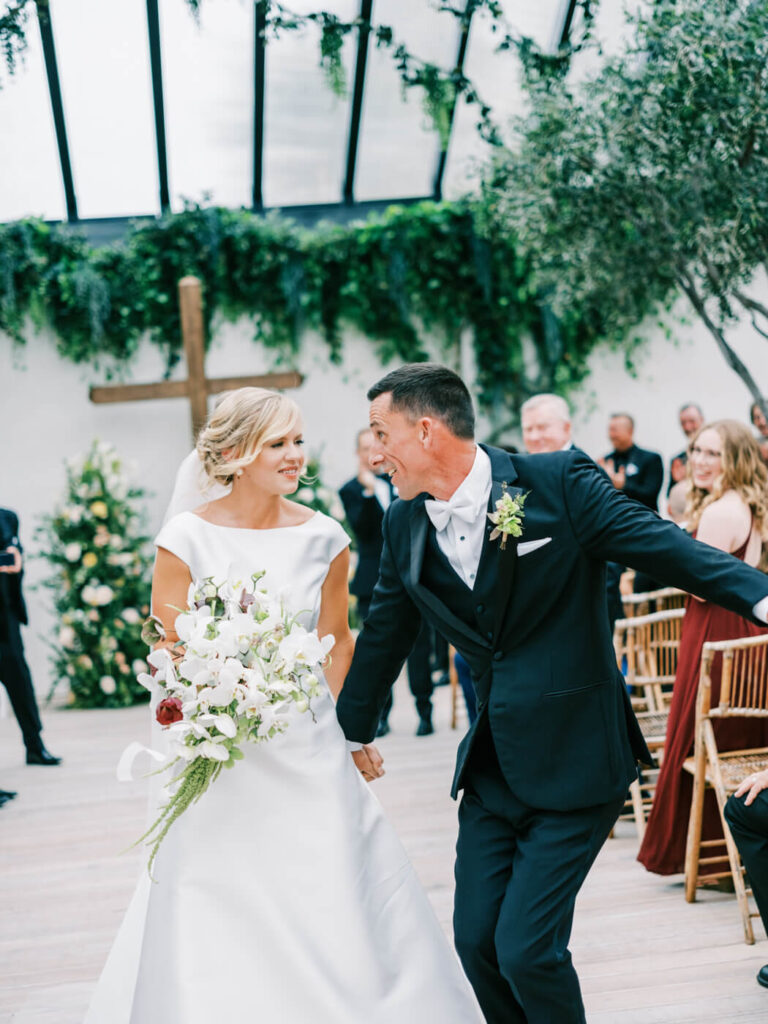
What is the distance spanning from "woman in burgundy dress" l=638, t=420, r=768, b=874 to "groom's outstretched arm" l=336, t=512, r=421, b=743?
1.73 metres

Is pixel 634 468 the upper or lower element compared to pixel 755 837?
upper

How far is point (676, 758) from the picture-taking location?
3.95 m

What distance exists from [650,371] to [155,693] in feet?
29.9

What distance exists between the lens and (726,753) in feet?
12.4

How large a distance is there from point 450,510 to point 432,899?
2.23 meters

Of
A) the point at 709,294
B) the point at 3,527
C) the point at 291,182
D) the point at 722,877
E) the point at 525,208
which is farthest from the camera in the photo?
the point at 291,182

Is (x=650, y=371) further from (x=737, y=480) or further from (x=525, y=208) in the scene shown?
(x=737, y=480)

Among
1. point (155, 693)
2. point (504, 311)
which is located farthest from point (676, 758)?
point (504, 311)

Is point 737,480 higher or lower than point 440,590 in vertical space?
higher

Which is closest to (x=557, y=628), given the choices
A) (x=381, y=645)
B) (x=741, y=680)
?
(x=381, y=645)

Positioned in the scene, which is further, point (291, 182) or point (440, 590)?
point (291, 182)

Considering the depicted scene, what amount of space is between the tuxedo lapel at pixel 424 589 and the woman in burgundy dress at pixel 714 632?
1.84m

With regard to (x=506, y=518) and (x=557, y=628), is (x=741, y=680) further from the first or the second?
(x=506, y=518)

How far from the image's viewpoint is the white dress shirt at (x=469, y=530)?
237 centimetres
